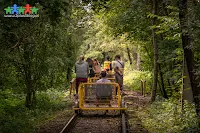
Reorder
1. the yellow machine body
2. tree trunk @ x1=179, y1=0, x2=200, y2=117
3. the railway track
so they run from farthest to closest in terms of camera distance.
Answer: the yellow machine body < the railway track < tree trunk @ x1=179, y1=0, x2=200, y2=117

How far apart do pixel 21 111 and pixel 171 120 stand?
18.1 feet

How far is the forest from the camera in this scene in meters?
9.23

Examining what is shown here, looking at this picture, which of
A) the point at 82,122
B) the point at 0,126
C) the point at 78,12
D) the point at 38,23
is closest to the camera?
the point at 0,126

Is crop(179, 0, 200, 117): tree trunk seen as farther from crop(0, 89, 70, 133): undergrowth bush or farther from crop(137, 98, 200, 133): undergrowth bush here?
crop(0, 89, 70, 133): undergrowth bush

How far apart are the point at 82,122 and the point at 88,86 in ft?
7.50

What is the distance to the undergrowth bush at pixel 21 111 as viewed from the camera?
9.26 m

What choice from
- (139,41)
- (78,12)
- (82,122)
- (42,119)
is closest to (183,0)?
(82,122)

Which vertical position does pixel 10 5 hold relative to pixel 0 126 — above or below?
above

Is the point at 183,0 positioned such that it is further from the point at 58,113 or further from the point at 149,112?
the point at 58,113

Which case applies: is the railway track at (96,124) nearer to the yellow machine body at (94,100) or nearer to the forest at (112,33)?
the yellow machine body at (94,100)

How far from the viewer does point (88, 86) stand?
14.0 metres

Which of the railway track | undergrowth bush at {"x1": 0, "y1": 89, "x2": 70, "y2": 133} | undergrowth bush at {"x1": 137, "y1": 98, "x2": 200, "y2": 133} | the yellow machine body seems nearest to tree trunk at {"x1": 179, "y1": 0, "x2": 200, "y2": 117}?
undergrowth bush at {"x1": 137, "y1": 98, "x2": 200, "y2": 133}

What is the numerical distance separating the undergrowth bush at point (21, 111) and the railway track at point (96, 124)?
48.6 inches

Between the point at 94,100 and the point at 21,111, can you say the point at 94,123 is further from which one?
the point at 21,111
